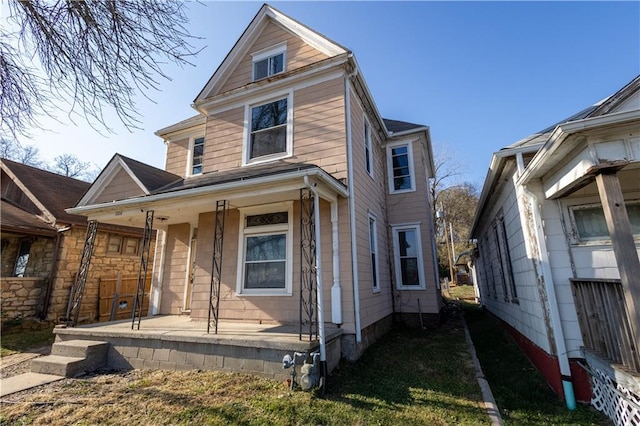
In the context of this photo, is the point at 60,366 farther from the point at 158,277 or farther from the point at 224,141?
the point at 224,141

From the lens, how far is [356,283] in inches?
214

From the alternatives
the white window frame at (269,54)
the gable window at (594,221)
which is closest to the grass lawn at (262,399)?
the gable window at (594,221)

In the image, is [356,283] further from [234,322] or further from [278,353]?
[234,322]

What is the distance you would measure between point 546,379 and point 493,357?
5.45 feet

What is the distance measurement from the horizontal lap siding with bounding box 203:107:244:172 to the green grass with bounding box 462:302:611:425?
665 centimetres

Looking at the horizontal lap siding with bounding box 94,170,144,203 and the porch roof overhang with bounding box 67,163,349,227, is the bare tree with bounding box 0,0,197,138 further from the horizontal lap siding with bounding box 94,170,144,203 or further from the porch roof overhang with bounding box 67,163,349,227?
the horizontal lap siding with bounding box 94,170,144,203

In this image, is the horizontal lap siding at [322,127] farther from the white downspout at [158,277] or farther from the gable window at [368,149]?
the white downspout at [158,277]

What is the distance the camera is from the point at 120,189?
7730 mm

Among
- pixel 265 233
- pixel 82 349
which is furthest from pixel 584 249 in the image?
pixel 82 349

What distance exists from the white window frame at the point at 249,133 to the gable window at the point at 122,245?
24.1ft

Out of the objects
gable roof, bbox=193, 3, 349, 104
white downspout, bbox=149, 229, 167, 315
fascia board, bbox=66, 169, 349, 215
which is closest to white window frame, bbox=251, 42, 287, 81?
gable roof, bbox=193, 3, 349, 104

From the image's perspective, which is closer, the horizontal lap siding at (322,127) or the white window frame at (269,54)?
the horizontal lap siding at (322,127)

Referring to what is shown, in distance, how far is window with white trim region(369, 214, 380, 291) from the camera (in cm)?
700

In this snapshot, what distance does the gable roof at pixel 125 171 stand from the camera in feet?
24.5
